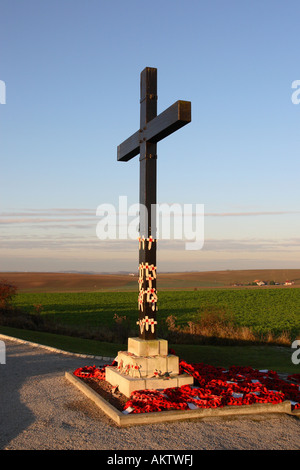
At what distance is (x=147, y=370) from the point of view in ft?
24.5

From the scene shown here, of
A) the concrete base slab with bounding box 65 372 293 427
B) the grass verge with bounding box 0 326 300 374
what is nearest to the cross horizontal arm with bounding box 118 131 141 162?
the concrete base slab with bounding box 65 372 293 427

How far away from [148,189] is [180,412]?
3797mm

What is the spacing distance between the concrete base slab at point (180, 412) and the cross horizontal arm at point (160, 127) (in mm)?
4312

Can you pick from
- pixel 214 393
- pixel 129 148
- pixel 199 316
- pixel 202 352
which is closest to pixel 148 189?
pixel 129 148

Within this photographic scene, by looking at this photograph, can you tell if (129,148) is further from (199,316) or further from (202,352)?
(199,316)

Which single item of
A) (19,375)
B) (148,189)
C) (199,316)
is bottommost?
(199,316)

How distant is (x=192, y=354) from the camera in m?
14.5

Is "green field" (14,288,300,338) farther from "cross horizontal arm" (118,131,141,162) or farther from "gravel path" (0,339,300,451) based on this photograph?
"gravel path" (0,339,300,451)

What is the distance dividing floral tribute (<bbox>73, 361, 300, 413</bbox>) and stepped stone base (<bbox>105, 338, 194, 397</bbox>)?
6.6 inches

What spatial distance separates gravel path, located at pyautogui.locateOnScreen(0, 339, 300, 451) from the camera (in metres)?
5.28

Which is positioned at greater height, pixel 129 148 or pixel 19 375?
pixel 129 148
